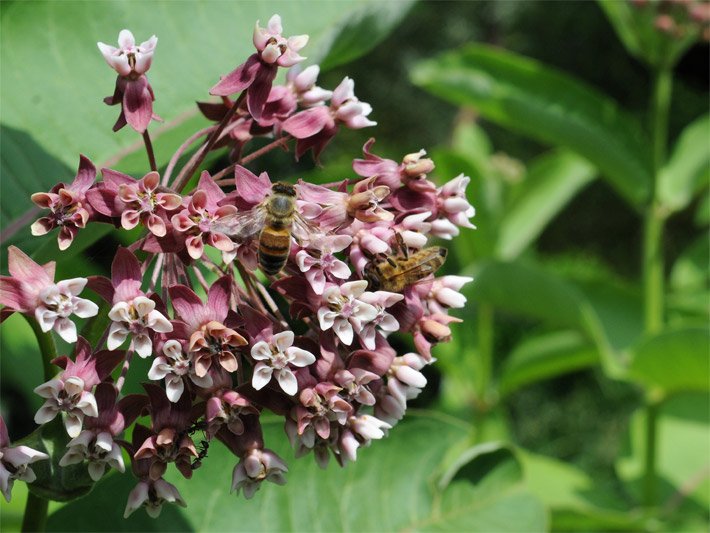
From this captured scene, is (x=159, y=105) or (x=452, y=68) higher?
(x=159, y=105)

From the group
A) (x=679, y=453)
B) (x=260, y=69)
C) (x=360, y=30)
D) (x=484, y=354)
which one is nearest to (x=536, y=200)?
(x=484, y=354)

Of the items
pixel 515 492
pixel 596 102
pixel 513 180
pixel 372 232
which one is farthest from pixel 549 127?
pixel 372 232

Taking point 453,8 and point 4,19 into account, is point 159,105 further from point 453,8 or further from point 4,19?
point 453,8

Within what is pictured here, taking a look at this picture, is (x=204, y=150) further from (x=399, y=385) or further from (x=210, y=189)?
(x=399, y=385)

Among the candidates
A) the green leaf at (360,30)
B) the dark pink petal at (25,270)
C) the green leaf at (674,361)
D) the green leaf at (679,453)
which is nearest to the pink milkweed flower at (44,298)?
the dark pink petal at (25,270)

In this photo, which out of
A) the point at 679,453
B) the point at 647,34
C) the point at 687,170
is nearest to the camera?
the point at 647,34
